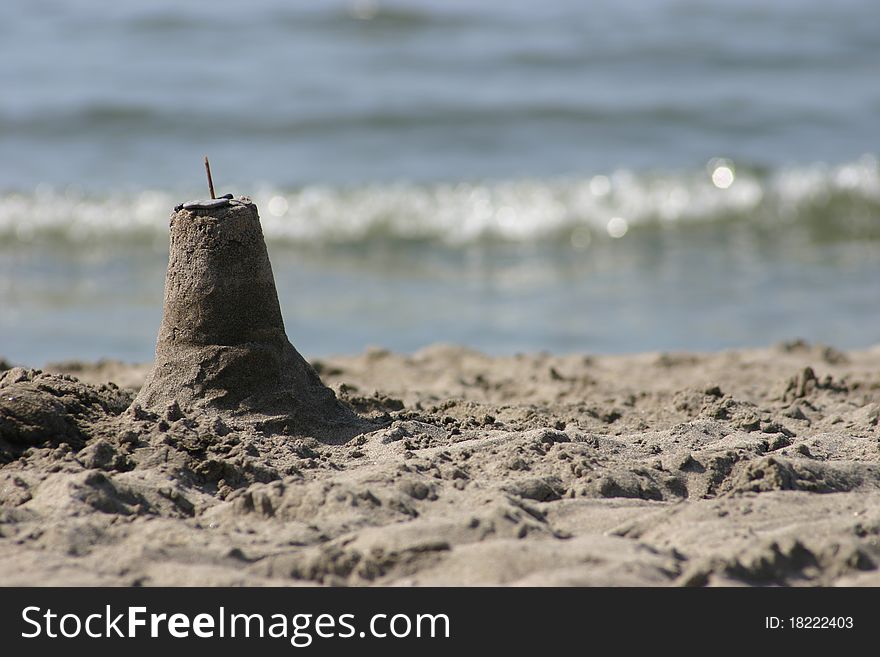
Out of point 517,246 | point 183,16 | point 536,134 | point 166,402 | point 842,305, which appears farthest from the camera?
point 183,16

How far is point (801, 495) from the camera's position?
11.3ft

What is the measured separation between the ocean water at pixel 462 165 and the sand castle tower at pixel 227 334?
3.20 metres

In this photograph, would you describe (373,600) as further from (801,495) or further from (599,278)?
(599,278)

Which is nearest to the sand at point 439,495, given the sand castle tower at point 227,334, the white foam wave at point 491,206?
the sand castle tower at point 227,334

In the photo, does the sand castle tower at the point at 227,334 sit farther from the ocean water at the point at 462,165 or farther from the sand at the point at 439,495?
the ocean water at the point at 462,165

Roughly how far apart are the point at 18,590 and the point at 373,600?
0.87m

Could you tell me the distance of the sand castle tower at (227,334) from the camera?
386 centimetres

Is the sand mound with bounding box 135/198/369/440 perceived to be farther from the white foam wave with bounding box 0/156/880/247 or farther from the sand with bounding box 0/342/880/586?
the white foam wave with bounding box 0/156/880/247

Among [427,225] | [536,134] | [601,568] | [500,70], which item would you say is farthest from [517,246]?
[601,568]

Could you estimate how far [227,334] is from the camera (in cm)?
394

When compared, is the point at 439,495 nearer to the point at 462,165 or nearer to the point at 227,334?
the point at 227,334

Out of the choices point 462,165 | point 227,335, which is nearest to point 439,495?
point 227,335

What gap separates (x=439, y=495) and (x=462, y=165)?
821cm

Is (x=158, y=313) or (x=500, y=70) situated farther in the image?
(x=500, y=70)
